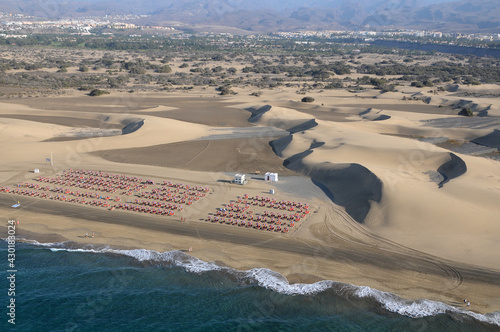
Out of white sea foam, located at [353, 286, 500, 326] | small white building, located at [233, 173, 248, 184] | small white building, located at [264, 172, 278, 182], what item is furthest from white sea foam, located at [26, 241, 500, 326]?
small white building, located at [264, 172, 278, 182]

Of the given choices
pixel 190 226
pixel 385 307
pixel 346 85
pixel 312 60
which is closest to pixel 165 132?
pixel 190 226

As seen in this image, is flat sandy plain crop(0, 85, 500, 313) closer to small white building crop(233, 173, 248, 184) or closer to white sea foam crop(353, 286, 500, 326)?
white sea foam crop(353, 286, 500, 326)

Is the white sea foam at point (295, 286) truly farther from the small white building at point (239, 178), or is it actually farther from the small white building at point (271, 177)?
the small white building at point (271, 177)

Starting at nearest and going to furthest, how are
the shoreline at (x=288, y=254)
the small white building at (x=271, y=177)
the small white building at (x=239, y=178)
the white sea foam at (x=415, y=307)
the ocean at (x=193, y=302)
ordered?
the ocean at (x=193, y=302), the white sea foam at (x=415, y=307), the shoreline at (x=288, y=254), the small white building at (x=239, y=178), the small white building at (x=271, y=177)

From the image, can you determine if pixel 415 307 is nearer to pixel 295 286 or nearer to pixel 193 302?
pixel 295 286

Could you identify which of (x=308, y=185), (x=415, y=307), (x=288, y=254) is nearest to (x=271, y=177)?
(x=308, y=185)

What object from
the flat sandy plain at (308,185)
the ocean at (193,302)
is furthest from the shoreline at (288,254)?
the ocean at (193,302)
